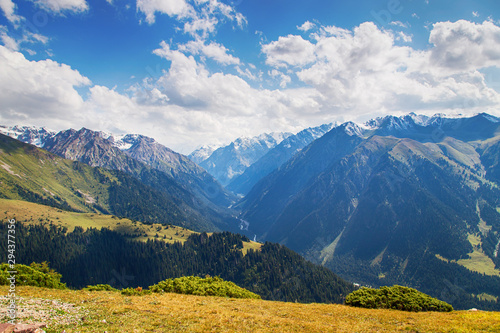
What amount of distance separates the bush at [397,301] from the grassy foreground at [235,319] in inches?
190

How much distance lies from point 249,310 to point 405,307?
81.9ft

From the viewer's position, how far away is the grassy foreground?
26303mm

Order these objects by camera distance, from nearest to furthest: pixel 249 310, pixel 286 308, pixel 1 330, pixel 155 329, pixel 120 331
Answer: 1. pixel 1 330
2. pixel 120 331
3. pixel 155 329
4. pixel 249 310
5. pixel 286 308

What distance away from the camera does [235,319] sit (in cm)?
2972

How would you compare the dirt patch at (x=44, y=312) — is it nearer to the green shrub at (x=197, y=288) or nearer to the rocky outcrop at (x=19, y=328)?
the rocky outcrop at (x=19, y=328)

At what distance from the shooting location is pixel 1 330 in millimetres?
17984

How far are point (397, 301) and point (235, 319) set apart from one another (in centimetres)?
2811

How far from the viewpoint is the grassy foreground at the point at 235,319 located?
86.3ft

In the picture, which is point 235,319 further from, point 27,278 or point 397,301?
point 27,278

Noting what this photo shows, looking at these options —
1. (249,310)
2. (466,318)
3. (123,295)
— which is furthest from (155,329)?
(466,318)

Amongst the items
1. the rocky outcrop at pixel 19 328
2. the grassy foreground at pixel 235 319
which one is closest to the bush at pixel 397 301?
the grassy foreground at pixel 235 319

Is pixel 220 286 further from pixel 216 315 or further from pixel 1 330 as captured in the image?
pixel 1 330

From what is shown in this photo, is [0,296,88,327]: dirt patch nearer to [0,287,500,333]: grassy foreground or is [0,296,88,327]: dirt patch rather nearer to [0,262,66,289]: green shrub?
[0,287,500,333]: grassy foreground

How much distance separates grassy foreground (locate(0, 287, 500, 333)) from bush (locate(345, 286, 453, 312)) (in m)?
4.82
